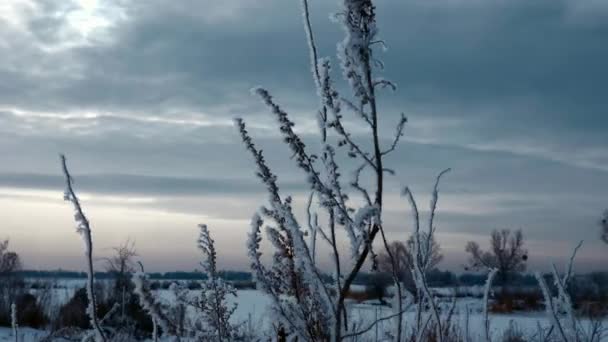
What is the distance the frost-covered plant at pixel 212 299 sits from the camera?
208 centimetres

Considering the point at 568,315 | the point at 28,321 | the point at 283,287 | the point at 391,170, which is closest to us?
the point at 391,170

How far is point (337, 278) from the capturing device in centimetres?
149

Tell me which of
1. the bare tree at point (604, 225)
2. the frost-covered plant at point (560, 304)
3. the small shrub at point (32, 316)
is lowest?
the small shrub at point (32, 316)

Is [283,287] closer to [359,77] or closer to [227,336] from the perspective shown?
[227,336]

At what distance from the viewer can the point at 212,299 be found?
213cm

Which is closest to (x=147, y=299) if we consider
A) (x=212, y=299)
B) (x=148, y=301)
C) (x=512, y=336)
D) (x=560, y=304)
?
(x=148, y=301)

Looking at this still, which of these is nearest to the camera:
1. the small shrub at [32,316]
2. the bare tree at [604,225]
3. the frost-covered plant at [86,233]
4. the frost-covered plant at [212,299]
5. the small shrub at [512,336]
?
the frost-covered plant at [86,233]

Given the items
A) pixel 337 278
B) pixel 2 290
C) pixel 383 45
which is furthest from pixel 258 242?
pixel 2 290

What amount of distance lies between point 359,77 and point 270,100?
284 millimetres

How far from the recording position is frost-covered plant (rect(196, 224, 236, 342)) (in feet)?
6.84

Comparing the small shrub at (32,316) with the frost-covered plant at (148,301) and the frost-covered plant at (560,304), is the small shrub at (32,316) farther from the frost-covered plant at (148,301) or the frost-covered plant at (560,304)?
the frost-covered plant at (148,301)

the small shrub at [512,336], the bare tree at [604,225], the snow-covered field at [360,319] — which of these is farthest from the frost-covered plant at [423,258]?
the small shrub at [512,336]

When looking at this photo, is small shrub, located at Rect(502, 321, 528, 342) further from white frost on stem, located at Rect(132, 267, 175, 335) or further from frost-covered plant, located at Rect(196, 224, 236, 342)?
white frost on stem, located at Rect(132, 267, 175, 335)

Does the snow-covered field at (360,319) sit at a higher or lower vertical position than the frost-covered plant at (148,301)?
lower
